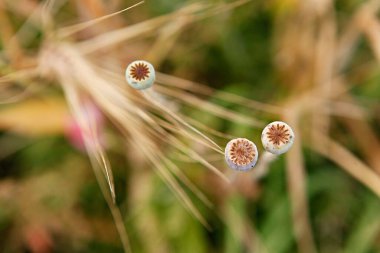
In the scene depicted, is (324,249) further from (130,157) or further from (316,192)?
(130,157)

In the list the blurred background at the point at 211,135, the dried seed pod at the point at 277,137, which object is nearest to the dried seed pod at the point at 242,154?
the dried seed pod at the point at 277,137

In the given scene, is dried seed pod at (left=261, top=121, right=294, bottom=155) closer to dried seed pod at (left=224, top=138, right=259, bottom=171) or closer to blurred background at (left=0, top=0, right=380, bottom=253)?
dried seed pod at (left=224, top=138, right=259, bottom=171)

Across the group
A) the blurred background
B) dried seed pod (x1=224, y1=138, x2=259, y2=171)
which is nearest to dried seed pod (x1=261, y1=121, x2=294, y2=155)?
dried seed pod (x1=224, y1=138, x2=259, y2=171)

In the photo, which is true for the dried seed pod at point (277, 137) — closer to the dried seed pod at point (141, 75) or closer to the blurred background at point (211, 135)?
the dried seed pod at point (141, 75)

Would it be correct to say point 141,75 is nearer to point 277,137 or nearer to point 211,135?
point 277,137

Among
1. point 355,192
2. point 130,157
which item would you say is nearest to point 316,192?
point 355,192

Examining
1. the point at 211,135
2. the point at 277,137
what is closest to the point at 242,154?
the point at 277,137
